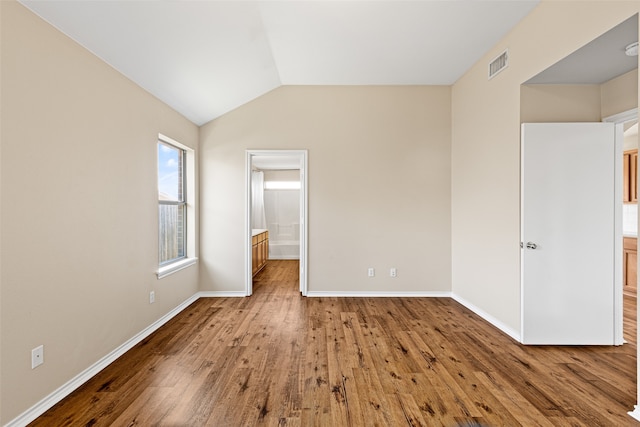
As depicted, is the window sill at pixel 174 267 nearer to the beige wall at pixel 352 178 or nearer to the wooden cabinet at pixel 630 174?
the beige wall at pixel 352 178

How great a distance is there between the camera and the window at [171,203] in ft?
11.2

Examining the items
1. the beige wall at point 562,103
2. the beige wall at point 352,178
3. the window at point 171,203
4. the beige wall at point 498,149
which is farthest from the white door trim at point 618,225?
the window at point 171,203

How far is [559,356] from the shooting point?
8.11ft

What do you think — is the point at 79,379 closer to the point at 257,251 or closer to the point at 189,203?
the point at 189,203

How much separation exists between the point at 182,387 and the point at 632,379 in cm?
322

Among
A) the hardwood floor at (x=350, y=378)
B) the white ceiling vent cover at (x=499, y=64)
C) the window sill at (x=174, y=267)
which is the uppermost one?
the white ceiling vent cover at (x=499, y=64)

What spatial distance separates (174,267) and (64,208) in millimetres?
1636

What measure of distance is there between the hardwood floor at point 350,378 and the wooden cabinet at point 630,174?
2056 millimetres

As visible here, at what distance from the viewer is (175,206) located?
375 centimetres

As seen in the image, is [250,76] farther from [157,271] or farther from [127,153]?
[157,271]

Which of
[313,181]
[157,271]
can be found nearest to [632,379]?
[313,181]

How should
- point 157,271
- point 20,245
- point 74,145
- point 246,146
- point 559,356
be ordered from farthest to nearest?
point 246,146, point 157,271, point 559,356, point 74,145, point 20,245

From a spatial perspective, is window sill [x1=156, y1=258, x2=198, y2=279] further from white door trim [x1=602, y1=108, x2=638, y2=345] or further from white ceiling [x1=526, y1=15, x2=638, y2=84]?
white door trim [x1=602, y1=108, x2=638, y2=345]

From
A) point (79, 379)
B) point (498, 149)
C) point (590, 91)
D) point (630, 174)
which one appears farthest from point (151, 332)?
point (630, 174)
